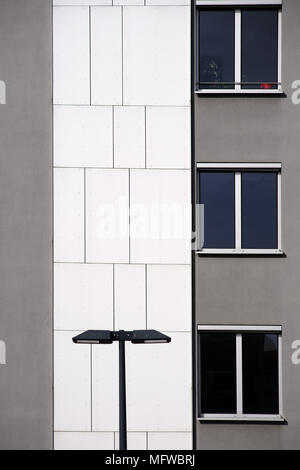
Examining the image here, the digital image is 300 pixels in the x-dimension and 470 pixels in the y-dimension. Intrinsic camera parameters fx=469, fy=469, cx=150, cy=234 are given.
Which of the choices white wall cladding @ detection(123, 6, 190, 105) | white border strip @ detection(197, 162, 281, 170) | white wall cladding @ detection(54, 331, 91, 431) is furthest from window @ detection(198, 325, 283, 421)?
white wall cladding @ detection(123, 6, 190, 105)

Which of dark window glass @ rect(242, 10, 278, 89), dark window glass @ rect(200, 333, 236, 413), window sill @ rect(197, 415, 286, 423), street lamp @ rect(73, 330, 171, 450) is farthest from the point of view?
dark window glass @ rect(242, 10, 278, 89)

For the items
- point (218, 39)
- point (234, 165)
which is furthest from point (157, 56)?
point (234, 165)

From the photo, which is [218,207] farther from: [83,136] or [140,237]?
[83,136]

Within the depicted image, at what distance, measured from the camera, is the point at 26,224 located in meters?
8.48

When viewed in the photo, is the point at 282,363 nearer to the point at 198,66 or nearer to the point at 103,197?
the point at 103,197

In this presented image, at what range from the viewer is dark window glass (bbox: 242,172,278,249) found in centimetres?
866

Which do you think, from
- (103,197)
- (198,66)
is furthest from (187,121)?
(103,197)

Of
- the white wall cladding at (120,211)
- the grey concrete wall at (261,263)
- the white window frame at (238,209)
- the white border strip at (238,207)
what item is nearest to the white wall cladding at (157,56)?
the white wall cladding at (120,211)

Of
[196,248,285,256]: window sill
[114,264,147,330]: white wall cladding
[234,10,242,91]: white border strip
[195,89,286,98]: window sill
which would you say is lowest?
[114,264,147,330]: white wall cladding

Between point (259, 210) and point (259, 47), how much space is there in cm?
306

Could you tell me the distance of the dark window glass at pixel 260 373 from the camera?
8.48 meters

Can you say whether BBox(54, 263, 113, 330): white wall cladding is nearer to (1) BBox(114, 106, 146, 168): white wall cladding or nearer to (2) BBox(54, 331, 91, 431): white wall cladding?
(2) BBox(54, 331, 91, 431): white wall cladding

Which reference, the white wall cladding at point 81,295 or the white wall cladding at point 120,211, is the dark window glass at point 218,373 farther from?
the white wall cladding at point 81,295

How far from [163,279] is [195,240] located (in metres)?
0.92
